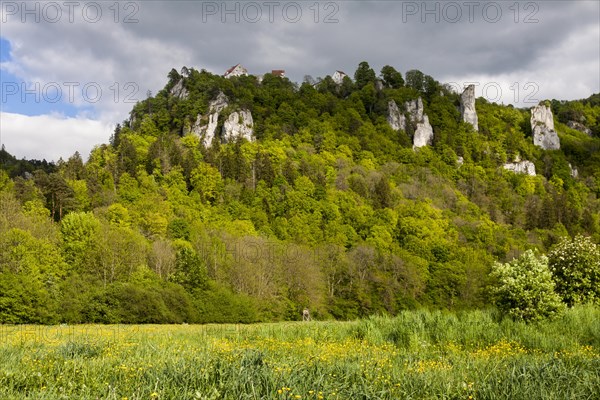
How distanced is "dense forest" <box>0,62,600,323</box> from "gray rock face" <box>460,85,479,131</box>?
183 inches

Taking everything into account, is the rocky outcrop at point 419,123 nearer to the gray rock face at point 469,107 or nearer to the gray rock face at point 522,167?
the gray rock face at point 469,107

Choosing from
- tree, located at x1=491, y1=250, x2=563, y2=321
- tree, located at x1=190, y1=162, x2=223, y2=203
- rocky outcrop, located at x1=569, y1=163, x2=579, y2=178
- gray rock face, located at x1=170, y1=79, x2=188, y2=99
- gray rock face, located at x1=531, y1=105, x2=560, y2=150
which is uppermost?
gray rock face, located at x1=170, y1=79, x2=188, y2=99

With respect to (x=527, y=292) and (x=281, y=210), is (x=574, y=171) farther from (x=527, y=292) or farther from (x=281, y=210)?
(x=527, y=292)

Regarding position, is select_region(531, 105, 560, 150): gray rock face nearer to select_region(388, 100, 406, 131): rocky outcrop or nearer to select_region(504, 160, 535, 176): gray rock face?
select_region(504, 160, 535, 176): gray rock face

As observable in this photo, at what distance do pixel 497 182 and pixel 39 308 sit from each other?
14126 centimetres

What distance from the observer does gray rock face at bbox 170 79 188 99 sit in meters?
156

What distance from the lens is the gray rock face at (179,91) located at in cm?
15575

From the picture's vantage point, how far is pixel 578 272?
96.8ft

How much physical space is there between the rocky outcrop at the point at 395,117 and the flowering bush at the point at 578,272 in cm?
14752

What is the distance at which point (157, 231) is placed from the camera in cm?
8138

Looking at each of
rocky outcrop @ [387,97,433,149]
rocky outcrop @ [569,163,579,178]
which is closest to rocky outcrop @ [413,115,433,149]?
rocky outcrop @ [387,97,433,149]

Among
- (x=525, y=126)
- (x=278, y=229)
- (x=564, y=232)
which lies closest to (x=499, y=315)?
(x=278, y=229)

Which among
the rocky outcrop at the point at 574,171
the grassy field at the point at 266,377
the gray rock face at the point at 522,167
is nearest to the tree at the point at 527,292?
the grassy field at the point at 266,377

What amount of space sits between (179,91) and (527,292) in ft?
496
